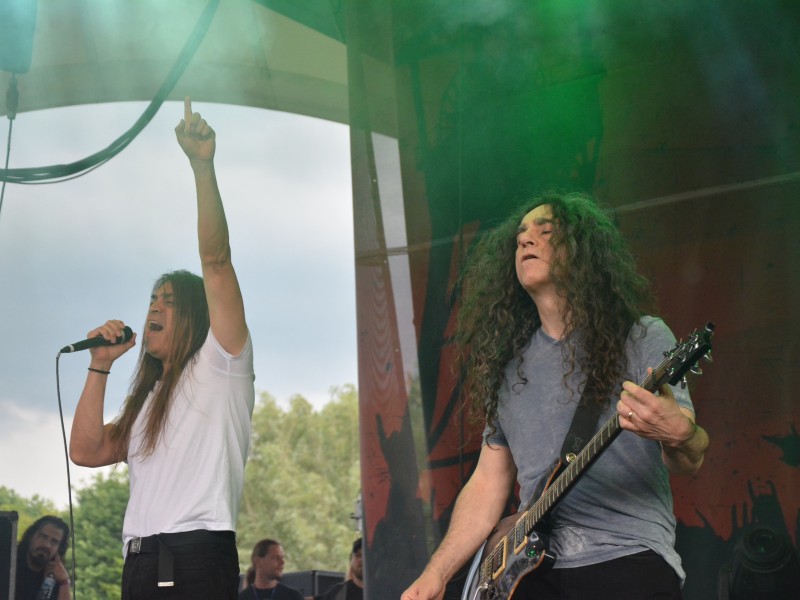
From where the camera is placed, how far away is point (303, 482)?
28781 mm

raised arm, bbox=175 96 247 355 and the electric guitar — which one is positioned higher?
raised arm, bbox=175 96 247 355

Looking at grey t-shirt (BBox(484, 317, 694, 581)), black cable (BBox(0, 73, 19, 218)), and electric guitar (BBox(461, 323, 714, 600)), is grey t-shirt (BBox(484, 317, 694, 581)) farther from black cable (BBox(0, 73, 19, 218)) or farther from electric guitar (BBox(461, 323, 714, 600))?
black cable (BBox(0, 73, 19, 218))

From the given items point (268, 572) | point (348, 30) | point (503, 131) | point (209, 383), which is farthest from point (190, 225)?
point (268, 572)

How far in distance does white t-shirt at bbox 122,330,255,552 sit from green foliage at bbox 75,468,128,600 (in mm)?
1768

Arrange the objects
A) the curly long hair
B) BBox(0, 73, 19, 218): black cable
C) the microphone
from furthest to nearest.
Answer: BBox(0, 73, 19, 218): black cable → the microphone → the curly long hair

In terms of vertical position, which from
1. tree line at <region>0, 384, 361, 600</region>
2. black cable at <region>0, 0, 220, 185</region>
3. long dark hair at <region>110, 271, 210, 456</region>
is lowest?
tree line at <region>0, 384, 361, 600</region>

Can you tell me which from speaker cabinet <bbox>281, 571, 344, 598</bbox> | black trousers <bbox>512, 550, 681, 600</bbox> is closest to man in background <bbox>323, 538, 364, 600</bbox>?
speaker cabinet <bbox>281, 571, 344, 598</bbox>

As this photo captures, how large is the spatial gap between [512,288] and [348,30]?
2044mm

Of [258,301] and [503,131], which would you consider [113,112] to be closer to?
[503,131]

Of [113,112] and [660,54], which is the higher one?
[113,112]

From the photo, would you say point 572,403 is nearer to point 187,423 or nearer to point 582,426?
point 582,426

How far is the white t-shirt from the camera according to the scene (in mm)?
2363

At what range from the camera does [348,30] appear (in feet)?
13.6

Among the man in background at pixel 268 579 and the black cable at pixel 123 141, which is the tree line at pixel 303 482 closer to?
the man in background at pixel 268 579
